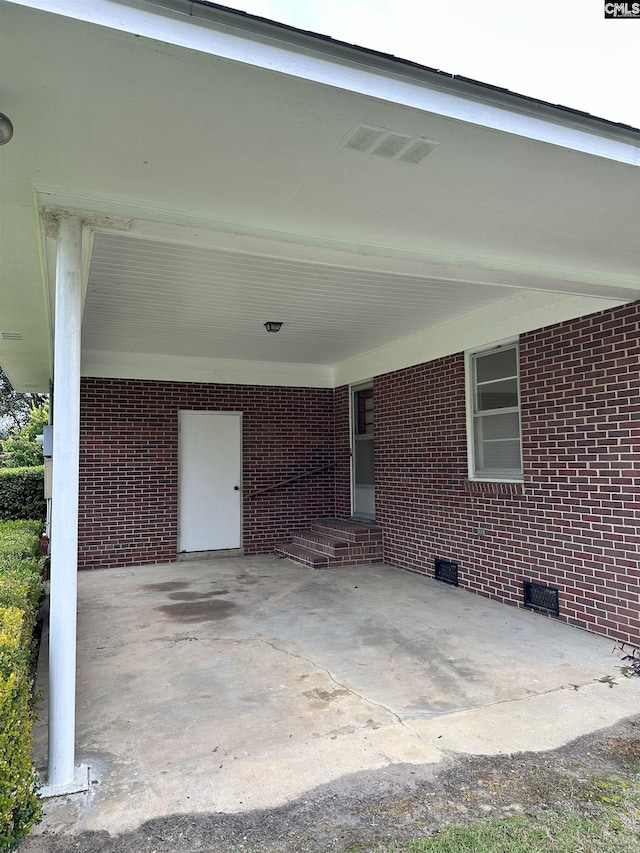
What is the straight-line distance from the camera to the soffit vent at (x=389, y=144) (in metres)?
2.26

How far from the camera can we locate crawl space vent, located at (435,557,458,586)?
257 inches

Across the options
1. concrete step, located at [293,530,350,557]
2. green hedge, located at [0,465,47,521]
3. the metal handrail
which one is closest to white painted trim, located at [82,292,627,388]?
the metal handrail

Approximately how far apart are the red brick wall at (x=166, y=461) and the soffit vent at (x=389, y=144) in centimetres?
654

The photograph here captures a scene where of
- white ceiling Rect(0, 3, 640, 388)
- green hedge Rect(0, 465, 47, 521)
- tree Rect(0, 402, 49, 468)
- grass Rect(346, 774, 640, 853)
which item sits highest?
white ceiling Rect(0, 3, 640, 388)

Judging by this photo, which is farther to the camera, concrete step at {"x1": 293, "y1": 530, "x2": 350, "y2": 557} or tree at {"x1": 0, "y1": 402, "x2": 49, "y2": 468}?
tree at {"x1": 0, "y1": 402, "x2": 49, "y2": 468}

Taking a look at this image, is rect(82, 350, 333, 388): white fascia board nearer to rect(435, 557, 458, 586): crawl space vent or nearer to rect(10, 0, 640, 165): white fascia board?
rect(435, 557, 458, 586): crawl space vent

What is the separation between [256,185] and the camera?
8.87ft

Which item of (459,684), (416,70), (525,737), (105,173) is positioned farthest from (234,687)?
(416,70)

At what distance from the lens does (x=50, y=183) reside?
101 inches

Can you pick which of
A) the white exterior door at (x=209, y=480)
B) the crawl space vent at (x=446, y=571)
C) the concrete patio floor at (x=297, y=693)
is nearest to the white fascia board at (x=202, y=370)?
the white exterior door at (x=209, y=480)

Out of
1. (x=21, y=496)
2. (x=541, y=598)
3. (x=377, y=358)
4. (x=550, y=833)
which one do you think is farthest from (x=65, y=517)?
(x=21, y=496)

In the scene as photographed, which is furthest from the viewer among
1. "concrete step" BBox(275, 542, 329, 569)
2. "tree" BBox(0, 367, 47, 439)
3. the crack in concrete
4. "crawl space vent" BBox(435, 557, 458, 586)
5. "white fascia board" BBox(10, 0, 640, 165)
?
"tree" BBox(0, 367, 47, 439)

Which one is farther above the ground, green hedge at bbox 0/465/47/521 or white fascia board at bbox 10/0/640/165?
white fascia board at bbox 10/0/640/165

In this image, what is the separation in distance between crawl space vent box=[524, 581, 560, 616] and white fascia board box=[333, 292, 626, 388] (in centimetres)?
249
